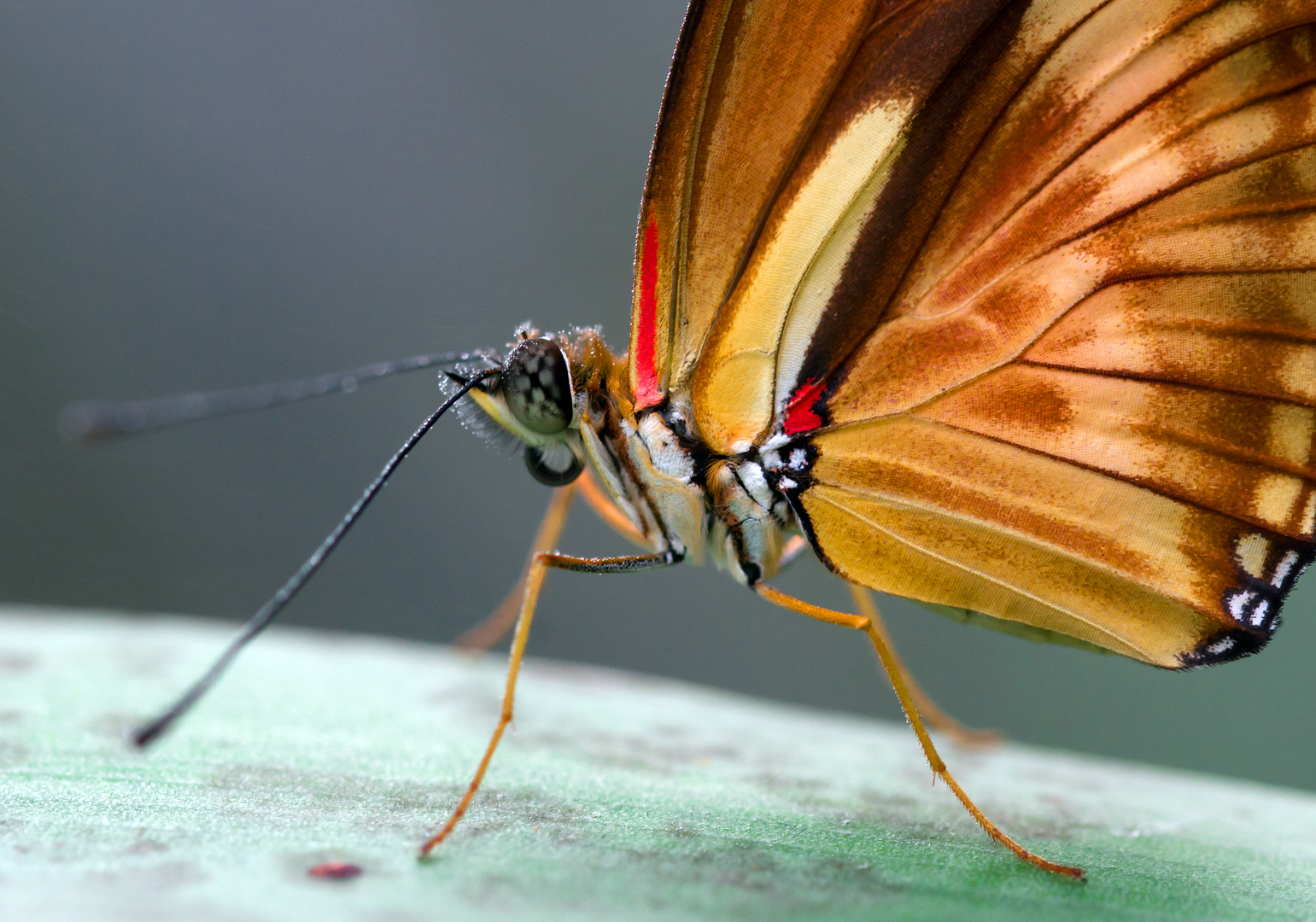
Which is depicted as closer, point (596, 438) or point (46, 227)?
point (596, 438)

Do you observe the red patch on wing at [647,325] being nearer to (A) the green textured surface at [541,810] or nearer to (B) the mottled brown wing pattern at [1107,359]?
(B) the mottled brown wing pattern at [1107,359]

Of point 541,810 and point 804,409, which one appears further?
point 804,409

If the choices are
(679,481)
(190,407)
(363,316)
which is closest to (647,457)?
(679,481)

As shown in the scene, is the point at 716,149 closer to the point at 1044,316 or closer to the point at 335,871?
the point at 1044,316

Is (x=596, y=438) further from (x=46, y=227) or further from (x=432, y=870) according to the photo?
(x=46, y=227)

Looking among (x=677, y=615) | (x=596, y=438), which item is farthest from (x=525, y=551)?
(x=596, y=438)
